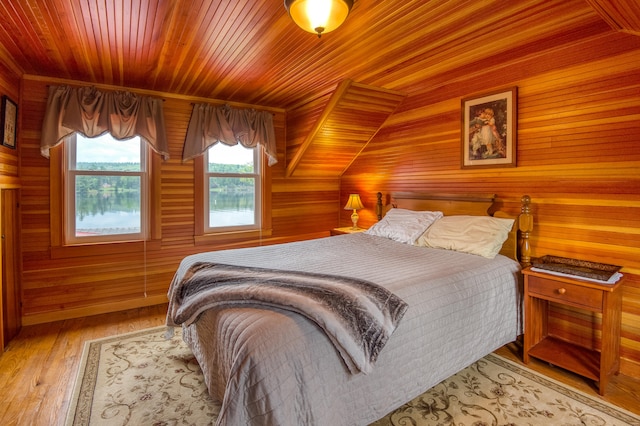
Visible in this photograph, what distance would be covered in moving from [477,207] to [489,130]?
68 centimetres

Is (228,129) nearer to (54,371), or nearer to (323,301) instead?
(54,371)

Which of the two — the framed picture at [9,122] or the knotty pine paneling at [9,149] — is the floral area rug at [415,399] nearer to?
the knotty pine paneling at [9,149]

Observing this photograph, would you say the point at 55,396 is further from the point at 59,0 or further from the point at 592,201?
the point at 592,201

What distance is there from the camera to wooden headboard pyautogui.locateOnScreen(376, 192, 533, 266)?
102 inches

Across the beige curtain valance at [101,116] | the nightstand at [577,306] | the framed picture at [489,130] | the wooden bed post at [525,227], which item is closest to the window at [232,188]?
the beige curtain valance at [101,116]

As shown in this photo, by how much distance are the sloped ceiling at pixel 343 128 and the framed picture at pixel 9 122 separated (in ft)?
8.91

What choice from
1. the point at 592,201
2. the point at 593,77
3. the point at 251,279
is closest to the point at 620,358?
the point at 592,201

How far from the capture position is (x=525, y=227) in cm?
256

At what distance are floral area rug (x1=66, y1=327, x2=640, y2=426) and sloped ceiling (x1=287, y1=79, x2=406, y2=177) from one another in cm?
264

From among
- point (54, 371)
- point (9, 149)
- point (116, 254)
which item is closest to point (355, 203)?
point (116, 254)

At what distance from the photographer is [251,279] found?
1.87 m

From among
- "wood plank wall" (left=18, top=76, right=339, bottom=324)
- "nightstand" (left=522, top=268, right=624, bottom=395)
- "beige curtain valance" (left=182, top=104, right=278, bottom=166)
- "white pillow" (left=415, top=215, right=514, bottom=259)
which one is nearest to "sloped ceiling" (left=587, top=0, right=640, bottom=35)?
"white pillow" (left=415, top=215, right=514, bottom=259)

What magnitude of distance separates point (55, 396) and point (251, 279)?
58.5 inches

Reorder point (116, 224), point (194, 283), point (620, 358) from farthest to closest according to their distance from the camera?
point (116, 224) < point (620, 358) < point (194, 283)
